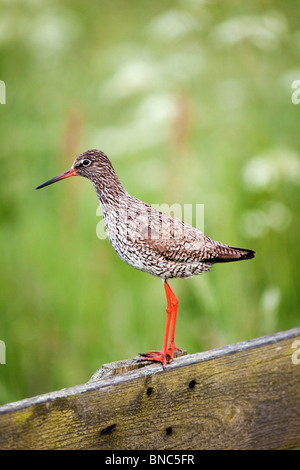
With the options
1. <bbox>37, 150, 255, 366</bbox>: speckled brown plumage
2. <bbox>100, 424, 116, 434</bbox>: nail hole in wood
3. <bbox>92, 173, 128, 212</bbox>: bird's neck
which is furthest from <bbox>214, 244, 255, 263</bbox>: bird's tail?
<bbox>100, 424, 116, 434</bbox>: nail hole in wood

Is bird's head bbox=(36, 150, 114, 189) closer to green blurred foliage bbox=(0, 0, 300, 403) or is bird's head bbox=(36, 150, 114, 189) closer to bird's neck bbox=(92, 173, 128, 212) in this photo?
bird's neck bbox=(92, 173, 128, 212)

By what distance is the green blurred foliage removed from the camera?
420 centimetres

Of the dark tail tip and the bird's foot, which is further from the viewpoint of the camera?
the dark tail tip

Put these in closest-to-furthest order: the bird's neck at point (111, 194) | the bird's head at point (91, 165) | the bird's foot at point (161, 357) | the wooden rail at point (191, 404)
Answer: the wooden rail at point (191, 404)
the bird's foot at point (161, 357)
the bird's head at point (91, 165)
the bird's neck at point (111, 194)

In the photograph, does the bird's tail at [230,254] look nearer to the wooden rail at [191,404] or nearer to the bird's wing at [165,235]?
the bird's wing at [165,235]

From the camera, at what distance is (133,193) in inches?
194

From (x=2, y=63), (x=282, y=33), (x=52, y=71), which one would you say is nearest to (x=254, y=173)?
(x=282, y=33)

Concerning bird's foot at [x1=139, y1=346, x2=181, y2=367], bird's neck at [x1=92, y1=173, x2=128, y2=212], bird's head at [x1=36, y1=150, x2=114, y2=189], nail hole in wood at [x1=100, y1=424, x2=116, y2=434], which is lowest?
nail hole in wood at [x1=100, y1=424, x2=116, y2=434]

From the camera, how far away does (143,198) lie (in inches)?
192

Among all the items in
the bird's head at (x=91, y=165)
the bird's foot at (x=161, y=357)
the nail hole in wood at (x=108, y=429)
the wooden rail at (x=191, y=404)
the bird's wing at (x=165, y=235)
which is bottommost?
the nail hole in wood at (x=108, y=429)

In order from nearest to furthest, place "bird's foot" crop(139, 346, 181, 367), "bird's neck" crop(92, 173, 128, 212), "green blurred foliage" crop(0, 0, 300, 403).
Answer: "bird's foot" crop(139, 346, 181, 367)
"bird's neck" crop(92, 173, 128, 212)
"green blurred foliage" crop(0, 0, 300, 403)

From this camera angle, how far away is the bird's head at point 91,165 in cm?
283

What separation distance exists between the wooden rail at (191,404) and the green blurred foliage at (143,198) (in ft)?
5.30

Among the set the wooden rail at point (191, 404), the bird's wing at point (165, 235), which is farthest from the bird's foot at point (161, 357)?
→ the bird's wing at point (165, 235)
